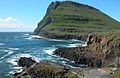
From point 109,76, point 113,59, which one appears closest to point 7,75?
point 109,76

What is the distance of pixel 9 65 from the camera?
9225 cm

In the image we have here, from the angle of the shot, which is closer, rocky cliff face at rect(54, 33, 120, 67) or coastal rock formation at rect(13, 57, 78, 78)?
coastal rock formation at rect(13, 57, 78, 78)

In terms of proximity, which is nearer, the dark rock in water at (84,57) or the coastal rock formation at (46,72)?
the coastal rock formation at (46,72)

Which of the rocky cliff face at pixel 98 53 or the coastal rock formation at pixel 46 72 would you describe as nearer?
the coastal rock formation at pixel 46 72

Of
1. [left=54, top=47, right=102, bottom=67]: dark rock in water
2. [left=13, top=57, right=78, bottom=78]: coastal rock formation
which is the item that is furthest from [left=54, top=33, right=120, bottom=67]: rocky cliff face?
[left=13, top=57, right=78, bottom=78]: coastal rock formation

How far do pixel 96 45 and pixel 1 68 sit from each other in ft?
131

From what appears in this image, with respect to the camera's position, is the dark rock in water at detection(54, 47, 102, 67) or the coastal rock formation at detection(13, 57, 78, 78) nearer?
the coastal rock formation at detection(13, 57, 78, 78)

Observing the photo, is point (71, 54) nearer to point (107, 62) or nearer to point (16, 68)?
point (107, 62)

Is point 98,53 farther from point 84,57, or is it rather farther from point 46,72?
point 46,72

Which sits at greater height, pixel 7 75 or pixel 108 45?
pixel 108 45

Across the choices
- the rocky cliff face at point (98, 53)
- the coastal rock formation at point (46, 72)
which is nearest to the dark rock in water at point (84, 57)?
the rocky cliff face at point (98, 53)

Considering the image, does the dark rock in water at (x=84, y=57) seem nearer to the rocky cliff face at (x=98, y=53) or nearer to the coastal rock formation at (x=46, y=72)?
the rocky cliff face at (x=98, y=53)

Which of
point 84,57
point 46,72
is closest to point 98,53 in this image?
point 84,57

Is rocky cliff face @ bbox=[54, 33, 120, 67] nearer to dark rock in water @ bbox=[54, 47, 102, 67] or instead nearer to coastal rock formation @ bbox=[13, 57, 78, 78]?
dark rock in water @ bbox=[54, 47, 102, 67]
